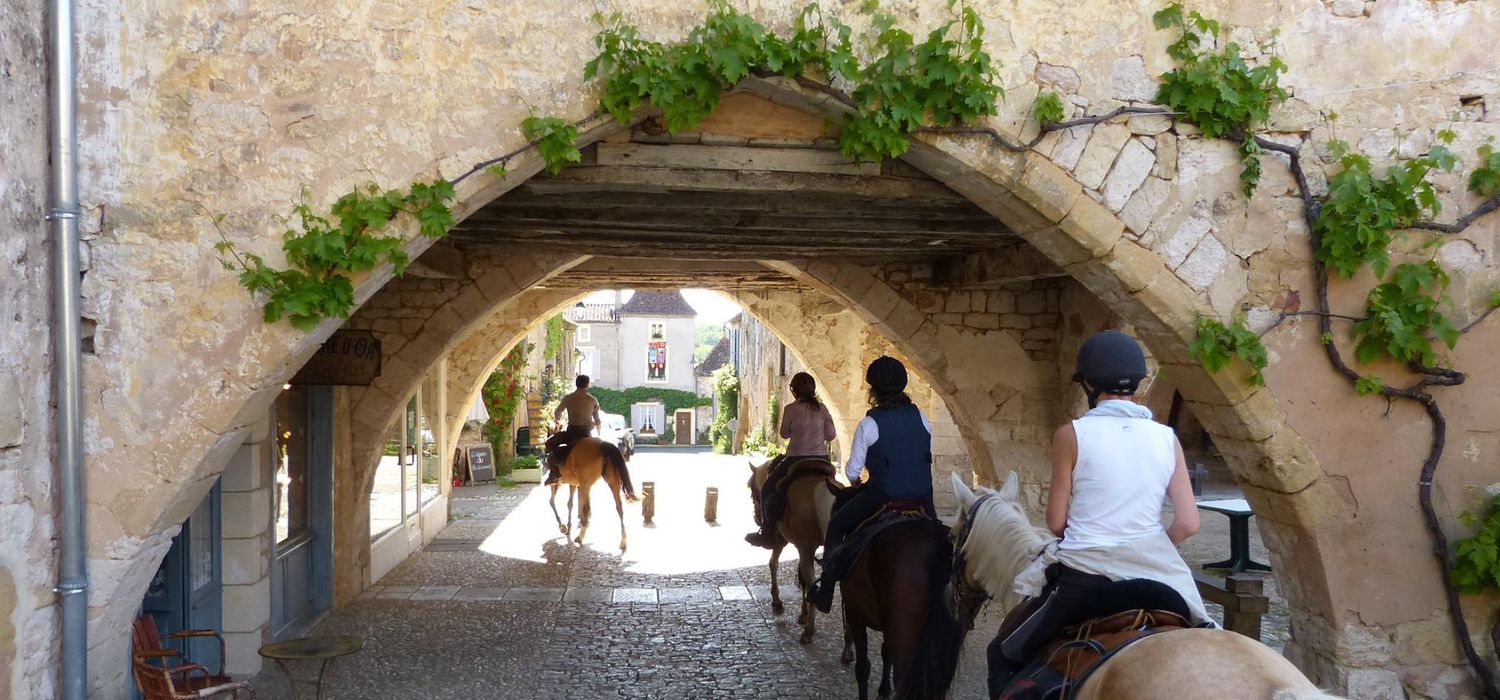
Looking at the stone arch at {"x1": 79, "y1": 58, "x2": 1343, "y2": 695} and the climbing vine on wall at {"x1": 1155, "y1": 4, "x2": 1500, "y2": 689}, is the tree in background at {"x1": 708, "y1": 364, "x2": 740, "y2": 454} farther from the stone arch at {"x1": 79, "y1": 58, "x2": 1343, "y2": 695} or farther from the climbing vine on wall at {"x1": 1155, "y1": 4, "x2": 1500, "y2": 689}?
the climbing vine on wall at {"x1": 1155, "y1": 4, "x2": 1500, "y2": 689}

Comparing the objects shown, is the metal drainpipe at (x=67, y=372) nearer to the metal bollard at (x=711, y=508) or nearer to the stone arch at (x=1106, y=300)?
the stone arch at (x=1106, y=300)

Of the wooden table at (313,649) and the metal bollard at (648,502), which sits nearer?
the wooden table at (313,649)

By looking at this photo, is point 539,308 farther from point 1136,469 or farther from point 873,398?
point 1136,469

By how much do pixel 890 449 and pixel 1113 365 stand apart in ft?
5.95

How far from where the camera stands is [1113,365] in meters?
2.83

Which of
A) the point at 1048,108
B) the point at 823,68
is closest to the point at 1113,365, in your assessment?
the point at 1048,108

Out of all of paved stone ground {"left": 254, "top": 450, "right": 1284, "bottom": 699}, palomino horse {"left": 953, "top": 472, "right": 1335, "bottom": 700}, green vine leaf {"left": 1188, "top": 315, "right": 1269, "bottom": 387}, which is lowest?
paved stone ground {"left": 254, "top": 450, "right": 1284, "bottom": 699}

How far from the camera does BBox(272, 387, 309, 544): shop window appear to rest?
254 inches

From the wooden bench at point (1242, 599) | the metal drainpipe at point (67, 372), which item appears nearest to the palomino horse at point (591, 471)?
the wooden bench at point (1242, 599)

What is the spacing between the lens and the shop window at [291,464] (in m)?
6.45

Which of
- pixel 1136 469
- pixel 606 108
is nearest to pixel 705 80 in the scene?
pixel 606 108

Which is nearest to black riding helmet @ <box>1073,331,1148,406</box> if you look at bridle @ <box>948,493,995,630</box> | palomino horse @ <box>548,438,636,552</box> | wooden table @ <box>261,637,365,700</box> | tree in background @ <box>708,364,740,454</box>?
bridle @ <box>948,493,995,630</box>

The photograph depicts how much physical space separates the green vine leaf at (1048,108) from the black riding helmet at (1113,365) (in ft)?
4.63

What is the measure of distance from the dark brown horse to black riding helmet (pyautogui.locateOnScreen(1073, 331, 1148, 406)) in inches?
61.7
